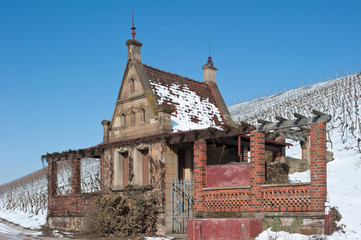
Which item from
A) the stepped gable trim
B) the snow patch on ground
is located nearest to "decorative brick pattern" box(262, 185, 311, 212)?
the stepped gable trim

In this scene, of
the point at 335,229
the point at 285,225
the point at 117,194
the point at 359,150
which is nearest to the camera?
the point at 335,229

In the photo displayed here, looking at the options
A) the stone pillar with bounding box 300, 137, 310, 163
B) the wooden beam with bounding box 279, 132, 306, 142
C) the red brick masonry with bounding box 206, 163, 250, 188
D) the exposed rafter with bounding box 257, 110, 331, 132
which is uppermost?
the exposed rafter with bounding box 257, 110, 331, 132

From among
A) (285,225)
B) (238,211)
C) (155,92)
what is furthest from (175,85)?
(285,225)

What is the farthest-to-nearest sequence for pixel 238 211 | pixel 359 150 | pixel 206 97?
pixel 359 150 < pixel 206 97 < pixel 238 211

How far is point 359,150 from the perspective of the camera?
946 inches

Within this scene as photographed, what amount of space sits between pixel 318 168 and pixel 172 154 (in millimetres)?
6821

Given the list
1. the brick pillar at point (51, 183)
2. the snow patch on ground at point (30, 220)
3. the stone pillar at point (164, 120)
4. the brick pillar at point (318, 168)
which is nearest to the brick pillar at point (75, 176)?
the brick pillar at point (51, 183)

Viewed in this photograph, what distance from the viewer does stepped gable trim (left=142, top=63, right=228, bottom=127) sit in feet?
65.6

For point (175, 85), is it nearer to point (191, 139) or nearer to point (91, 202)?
point (191, 139)

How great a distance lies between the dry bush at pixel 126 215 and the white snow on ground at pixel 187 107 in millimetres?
3286

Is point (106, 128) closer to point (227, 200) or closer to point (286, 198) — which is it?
point (227, 200)

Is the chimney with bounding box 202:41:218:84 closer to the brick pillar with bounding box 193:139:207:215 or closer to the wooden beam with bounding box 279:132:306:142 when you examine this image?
the brick pillar with bounding box 193:139:207:215

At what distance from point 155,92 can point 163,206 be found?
16.6ft

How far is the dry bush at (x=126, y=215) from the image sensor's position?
55.4ft
